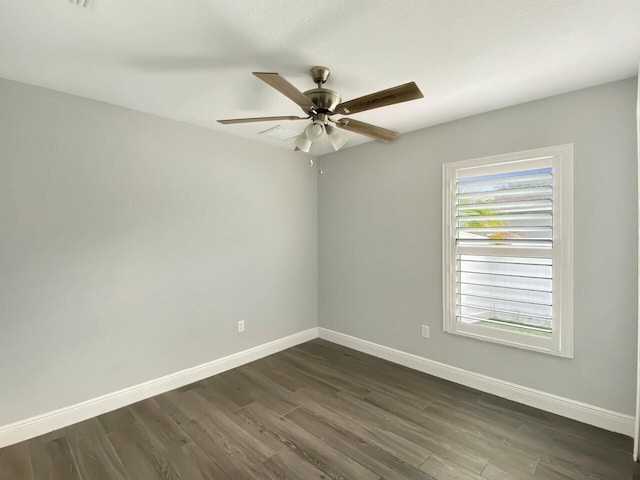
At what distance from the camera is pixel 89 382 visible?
2531mm

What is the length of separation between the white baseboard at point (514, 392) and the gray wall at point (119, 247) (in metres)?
1.42

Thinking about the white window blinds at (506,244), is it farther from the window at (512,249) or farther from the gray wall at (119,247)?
the gray wall at (119,247)

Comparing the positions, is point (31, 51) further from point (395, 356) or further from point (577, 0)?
point (395, 356)

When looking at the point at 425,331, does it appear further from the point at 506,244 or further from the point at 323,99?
the point at 323,99

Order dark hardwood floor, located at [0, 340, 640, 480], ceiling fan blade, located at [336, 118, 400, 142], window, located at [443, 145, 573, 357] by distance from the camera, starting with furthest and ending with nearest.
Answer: window, located at [443, 145, 573, 357]
ceiling fan blade, located at [336, 118, 400, 142]
dark hardwood floor, located at [0, 340, 640, 480]

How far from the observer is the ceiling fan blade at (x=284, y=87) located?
1.56m

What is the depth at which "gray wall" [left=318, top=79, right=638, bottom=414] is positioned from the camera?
2.25 metres

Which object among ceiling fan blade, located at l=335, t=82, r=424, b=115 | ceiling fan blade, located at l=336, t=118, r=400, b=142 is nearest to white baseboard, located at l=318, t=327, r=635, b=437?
ceiling fan blade, located at l=336, t=118, r=400, b=142

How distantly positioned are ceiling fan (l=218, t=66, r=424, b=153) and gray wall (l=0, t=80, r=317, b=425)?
118 centimetres

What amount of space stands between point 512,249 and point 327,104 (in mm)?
1933

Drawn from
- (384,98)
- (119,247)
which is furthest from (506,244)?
Answer: (119,247)

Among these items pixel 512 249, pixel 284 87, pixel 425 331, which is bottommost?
pixel 425 331

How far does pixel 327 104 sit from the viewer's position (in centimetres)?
211

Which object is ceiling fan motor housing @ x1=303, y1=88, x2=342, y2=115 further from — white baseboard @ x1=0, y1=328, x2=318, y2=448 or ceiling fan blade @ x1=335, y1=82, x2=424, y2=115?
white baseboard @ x1=0, y1=328, x2=318, y2=448
